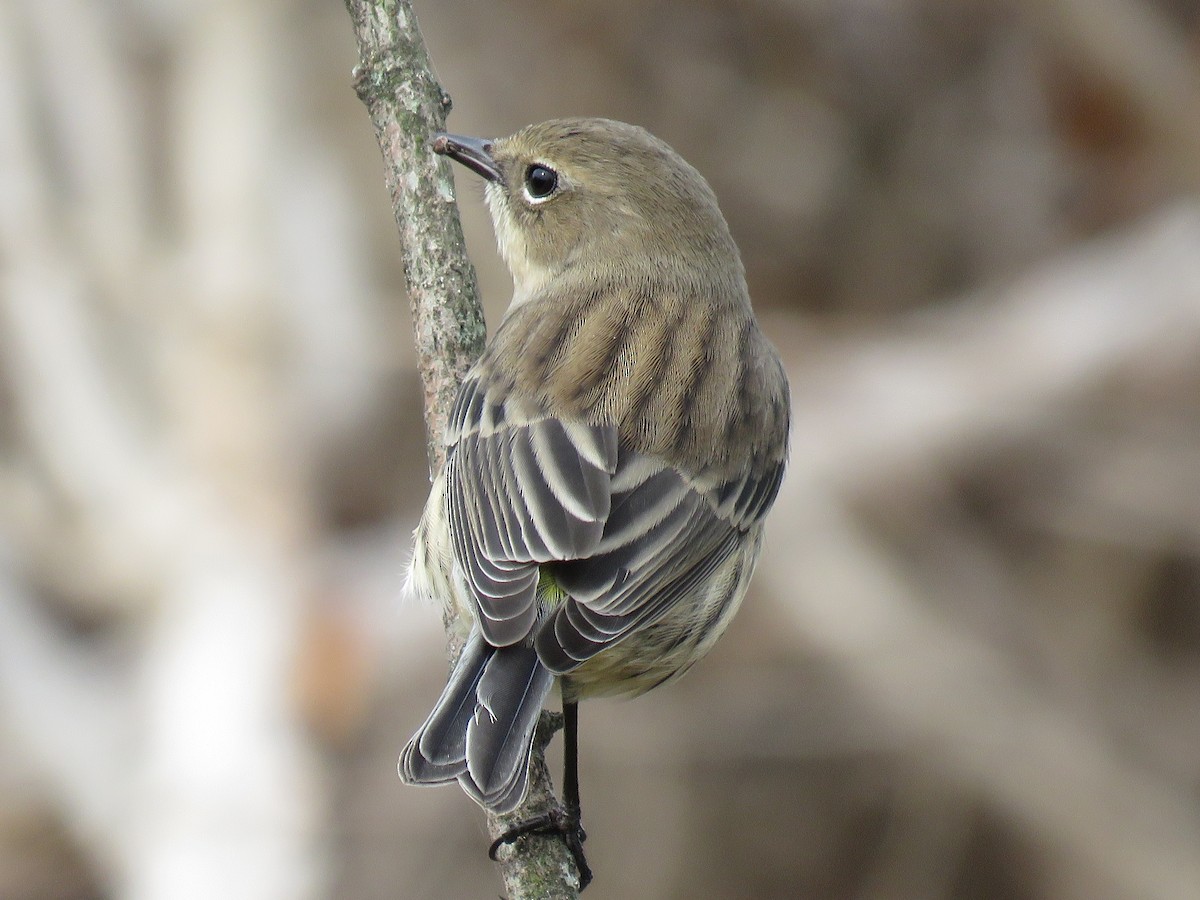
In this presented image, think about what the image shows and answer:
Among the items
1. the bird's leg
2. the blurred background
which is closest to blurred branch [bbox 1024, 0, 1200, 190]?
the blurred background

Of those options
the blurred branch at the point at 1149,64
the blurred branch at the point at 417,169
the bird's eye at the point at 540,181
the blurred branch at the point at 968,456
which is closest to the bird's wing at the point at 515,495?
the blurred branch at the point at 417,169

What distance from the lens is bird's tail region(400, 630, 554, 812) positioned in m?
3.34

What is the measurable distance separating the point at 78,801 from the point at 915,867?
4622 millimetres

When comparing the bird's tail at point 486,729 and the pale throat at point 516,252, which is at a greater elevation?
the pale throat at point 516,252

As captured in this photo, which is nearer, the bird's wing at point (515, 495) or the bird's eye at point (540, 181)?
the bird's wing at point (515, 495)

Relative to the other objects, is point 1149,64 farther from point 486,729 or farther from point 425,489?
point 486,729

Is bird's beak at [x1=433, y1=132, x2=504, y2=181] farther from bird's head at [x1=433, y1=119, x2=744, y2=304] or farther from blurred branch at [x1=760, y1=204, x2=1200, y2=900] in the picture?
blurred branch at [x1=760, y1=204, x2=1200, y2=900]

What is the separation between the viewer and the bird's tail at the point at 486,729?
334 centimetres

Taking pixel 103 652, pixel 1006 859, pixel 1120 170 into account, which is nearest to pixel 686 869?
pixel 1006 859

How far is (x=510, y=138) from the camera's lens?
4.84 metres

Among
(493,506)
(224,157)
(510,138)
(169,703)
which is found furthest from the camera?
(224,157)

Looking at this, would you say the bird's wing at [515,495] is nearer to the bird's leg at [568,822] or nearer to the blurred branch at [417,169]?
the blurred branch at [417,169]

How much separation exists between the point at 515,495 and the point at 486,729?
0.72m

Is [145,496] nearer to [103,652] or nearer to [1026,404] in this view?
[103,652]
